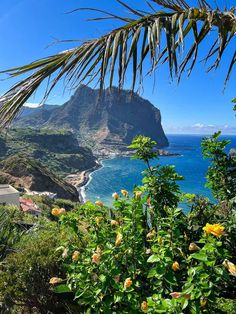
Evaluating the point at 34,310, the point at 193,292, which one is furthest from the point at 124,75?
the point at 34,310

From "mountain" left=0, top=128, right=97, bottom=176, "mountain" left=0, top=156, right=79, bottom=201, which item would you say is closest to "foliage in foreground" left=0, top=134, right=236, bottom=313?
"mountain" left=0, top=156, right=79, bottom=201

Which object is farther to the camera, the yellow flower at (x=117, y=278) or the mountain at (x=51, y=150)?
the mountain at (x=51, y=150)

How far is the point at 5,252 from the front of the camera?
477cm

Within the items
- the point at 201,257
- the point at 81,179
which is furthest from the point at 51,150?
the point at 201,257

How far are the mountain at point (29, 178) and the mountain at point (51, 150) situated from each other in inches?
1490

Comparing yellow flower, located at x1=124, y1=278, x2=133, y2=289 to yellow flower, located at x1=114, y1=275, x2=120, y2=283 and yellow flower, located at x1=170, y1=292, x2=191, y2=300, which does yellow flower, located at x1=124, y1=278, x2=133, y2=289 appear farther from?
yellow flower, located at x1=170, y1=292, x2=191, y2=300

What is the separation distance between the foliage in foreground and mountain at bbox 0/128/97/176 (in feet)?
333

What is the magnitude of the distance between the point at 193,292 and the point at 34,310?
2844 millimetres

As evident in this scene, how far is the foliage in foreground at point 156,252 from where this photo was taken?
78.4 inches

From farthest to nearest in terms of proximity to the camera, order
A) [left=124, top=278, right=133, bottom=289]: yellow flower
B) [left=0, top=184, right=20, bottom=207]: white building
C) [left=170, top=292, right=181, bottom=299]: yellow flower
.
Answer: [left=0, top=184, right=20, bottom=207]: white building → [left=124, top=278, right=133, bottom=289]: yellow flower → [left=170, top=292, right=181, bottom=299]: yellow flower

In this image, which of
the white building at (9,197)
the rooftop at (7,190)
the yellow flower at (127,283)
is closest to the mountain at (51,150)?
the rooftop at (7,190)

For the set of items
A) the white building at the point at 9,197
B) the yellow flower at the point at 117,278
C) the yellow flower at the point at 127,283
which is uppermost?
the yellow flower at the point at 127,283

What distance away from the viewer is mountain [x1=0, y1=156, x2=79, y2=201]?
58.4 m

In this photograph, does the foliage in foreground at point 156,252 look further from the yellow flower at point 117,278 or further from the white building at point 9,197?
the white building at point 9,197
